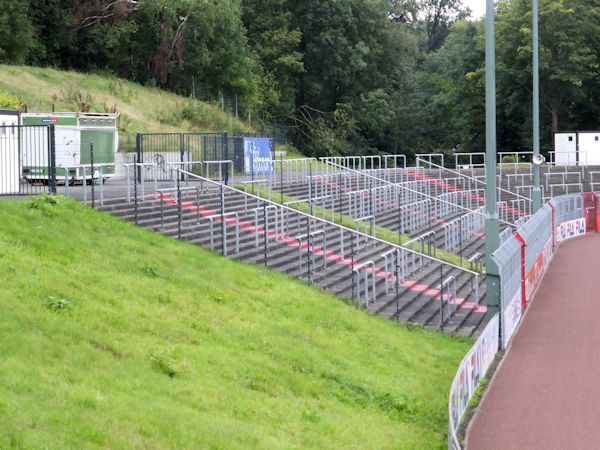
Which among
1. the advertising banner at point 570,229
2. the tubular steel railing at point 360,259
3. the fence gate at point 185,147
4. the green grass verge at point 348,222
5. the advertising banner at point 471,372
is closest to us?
the advertising banner at point 471,372

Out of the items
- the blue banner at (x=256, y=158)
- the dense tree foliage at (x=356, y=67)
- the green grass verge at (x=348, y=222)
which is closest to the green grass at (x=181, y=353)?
the green grass verge at (x=348, y=222)

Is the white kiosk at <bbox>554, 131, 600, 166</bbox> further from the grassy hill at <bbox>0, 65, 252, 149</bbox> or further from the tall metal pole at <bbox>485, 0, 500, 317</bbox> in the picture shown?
the tall metal pole at <bbox>485, 0, 500, 317</bbox>

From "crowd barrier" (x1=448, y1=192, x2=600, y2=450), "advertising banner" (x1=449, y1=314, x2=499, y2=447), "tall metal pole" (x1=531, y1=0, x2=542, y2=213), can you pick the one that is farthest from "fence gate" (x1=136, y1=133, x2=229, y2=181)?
"advertising banner" (x1=449, y1=314, x2=499, y2=447)

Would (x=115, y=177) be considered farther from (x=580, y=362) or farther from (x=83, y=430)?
(x=83, y=430)

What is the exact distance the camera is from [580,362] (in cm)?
1973

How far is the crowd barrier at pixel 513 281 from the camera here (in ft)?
48.5

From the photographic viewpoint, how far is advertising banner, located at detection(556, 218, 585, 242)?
44.2 m

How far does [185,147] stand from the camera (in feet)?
125

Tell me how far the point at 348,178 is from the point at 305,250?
59.7ft

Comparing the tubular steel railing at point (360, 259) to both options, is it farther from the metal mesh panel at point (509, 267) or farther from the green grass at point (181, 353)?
the green grass at point (181, 353)

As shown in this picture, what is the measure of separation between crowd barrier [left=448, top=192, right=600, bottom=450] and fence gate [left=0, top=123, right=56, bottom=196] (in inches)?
346

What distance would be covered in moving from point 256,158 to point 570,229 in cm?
1454

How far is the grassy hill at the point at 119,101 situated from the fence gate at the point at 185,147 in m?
5.83

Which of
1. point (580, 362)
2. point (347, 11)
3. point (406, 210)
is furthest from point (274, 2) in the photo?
point (580, 362)
